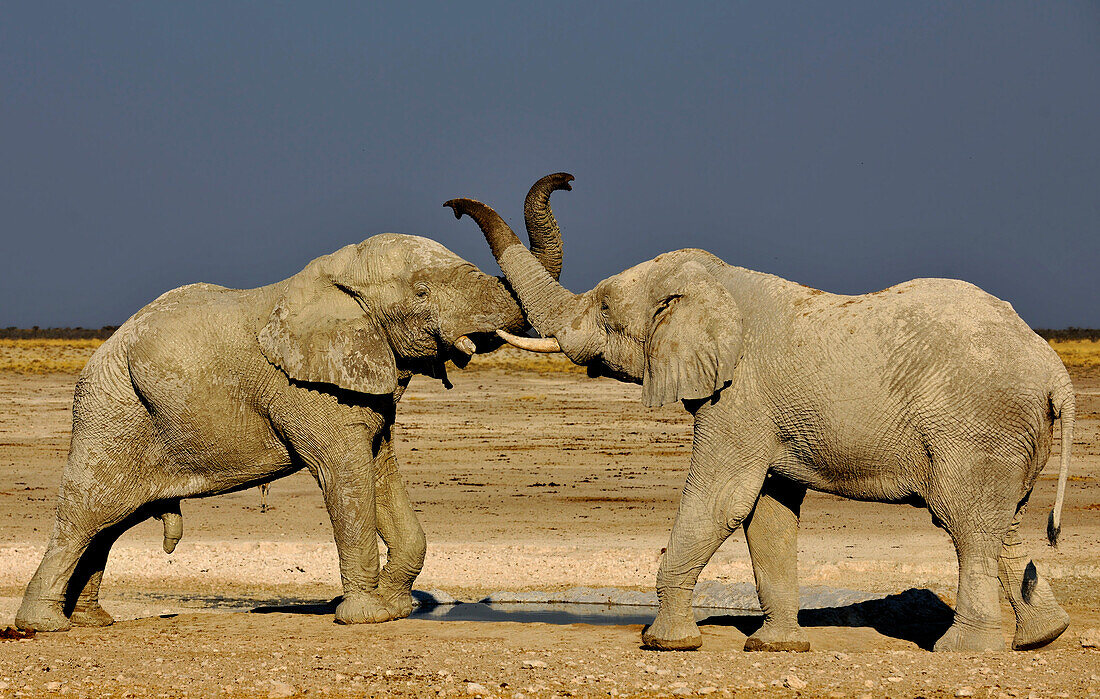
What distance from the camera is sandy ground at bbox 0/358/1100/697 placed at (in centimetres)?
685

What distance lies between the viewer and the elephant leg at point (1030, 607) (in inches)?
307

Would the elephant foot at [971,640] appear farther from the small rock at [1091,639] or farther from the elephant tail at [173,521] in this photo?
the elephant tail at [173,521]

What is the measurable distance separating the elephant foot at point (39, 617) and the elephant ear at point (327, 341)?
7.62 feet

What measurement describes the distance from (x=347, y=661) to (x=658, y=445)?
16.0m

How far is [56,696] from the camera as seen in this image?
22.2ft

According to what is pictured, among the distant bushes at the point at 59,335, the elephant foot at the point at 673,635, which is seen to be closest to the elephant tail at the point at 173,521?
the elephant foot at the point at 673,635

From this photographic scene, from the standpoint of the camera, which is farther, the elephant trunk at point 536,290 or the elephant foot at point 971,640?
the elephant trunk at point 536,290

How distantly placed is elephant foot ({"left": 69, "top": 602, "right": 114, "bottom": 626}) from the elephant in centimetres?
403

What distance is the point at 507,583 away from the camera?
1168 cm

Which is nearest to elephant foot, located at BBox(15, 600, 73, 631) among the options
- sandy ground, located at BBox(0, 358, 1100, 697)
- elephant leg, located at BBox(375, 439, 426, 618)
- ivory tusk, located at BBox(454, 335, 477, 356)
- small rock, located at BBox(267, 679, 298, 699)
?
sandy ground, located at BBox(0, 358, 1100, 697)

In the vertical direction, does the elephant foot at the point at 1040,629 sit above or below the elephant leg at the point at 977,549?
below

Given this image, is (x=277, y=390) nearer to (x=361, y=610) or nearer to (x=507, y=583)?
(x=361, y=610)

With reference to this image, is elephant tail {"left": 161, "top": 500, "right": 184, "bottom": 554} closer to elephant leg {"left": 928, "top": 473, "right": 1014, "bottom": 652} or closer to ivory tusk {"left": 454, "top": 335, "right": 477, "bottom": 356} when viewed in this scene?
ivory tusk {"left": 454, "top": 335, "right": 477, "bottom": 356}

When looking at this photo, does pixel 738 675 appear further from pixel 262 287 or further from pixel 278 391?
pixel 262 287
